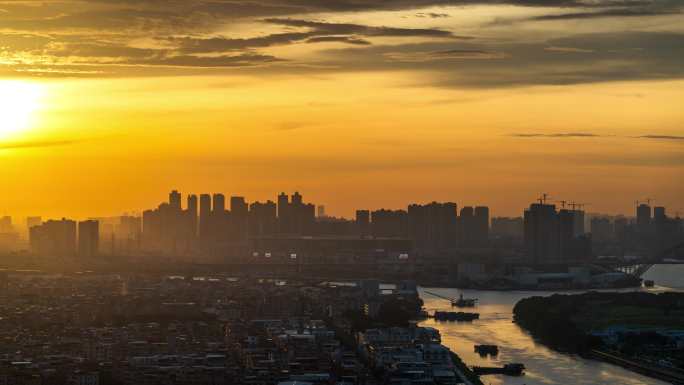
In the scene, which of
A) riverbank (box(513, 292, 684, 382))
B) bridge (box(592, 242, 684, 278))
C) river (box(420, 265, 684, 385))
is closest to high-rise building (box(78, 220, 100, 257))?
bridge (box(592, 242, 684, 278))

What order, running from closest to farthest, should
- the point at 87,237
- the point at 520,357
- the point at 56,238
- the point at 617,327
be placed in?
the point at 520,357, the point at 617,327, the point at 87,237, the point at 56,238

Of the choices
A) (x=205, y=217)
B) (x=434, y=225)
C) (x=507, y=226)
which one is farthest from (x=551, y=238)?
(x=507, y=226)

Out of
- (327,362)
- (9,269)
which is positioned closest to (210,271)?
(9,269)

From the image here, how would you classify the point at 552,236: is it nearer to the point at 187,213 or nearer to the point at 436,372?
the point at 187,213

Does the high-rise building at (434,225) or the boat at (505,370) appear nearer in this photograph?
the boat at (505,370)

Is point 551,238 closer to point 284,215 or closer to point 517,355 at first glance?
point 284,215

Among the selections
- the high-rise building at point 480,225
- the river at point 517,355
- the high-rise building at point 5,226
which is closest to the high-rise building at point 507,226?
the high-rise building at point 480,225

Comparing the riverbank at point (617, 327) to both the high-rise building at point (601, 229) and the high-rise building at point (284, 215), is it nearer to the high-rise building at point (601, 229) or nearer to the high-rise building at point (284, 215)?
the high-rise building at point (284, 215)
